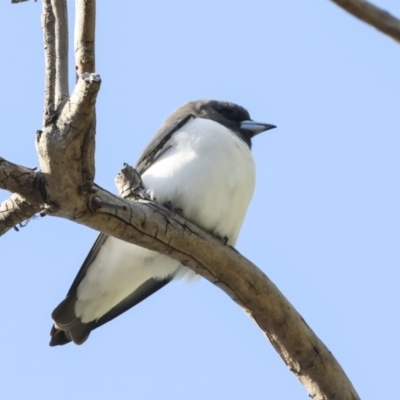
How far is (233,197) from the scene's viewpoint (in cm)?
595

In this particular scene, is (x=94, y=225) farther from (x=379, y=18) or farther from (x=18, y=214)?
(x=379, y=18)

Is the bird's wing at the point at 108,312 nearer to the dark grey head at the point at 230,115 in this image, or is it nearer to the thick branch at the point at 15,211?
the dark grey head at the point at 230,115

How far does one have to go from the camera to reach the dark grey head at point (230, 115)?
7.04m

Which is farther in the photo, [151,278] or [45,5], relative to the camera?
[151,278]

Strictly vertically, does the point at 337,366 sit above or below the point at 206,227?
below

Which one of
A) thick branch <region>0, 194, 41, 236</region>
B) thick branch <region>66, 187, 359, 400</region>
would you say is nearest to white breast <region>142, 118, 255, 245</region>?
thick branch <region>66, 187, 359, 400</region>

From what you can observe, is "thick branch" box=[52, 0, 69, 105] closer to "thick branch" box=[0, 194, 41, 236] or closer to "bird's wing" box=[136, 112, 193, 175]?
"thick branch" box=[0, 194, 41, 236]

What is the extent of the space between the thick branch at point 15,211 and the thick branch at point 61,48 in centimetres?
63

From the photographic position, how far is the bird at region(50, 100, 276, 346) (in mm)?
5754

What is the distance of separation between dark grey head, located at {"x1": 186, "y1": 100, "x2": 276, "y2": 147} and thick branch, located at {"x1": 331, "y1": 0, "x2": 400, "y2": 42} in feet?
15.5

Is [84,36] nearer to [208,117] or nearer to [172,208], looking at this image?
[172,208]

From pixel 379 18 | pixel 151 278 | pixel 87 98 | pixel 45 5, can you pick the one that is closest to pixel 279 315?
pixel 151 278

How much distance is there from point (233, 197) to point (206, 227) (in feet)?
1.12

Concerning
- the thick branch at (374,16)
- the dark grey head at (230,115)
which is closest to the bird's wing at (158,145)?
the dark grey head at (230,115)
